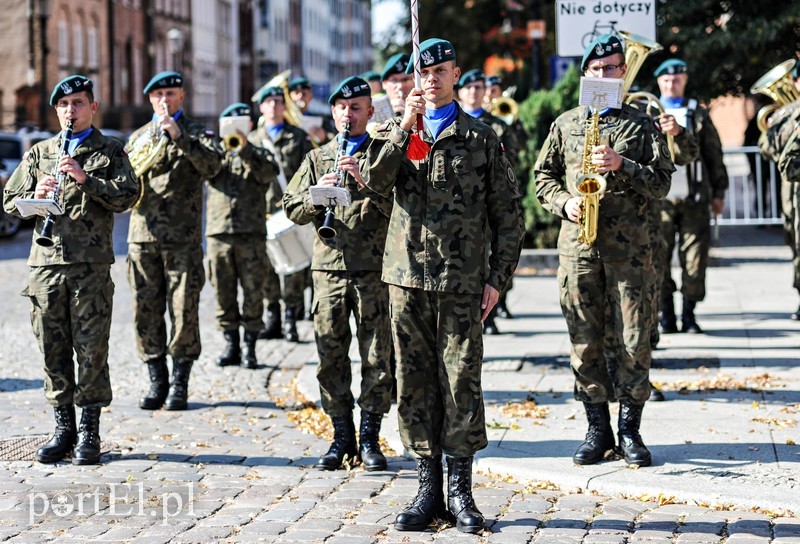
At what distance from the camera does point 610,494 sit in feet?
23.0

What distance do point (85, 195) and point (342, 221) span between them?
4.99ft

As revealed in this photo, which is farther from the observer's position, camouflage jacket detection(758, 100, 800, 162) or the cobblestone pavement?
camouflage jacket detection(758, 100, 800, 162)

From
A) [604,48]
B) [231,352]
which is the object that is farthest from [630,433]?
[231,352]

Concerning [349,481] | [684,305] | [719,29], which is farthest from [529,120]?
[349,481]

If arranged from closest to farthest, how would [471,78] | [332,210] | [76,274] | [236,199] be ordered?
[332,210]
[76,274]
[236,199]
[471,78]

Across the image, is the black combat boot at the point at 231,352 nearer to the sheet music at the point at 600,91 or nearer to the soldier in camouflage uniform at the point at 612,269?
the soldier in camouflage uniform at the point at 612,269

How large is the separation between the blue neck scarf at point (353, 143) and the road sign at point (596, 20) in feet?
11.2

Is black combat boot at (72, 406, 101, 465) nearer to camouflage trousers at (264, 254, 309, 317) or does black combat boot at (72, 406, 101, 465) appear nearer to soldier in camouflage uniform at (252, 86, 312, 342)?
soldier in camouflage uniform at (252, 86, 312, 342)

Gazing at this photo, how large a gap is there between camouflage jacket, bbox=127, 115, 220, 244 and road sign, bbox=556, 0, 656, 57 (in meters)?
3.00

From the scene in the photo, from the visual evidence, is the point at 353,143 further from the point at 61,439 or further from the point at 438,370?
the point at 61,439

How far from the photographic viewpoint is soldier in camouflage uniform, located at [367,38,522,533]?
20.7 feet

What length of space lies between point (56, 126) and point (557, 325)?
3188cm

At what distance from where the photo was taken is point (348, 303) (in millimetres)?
7797

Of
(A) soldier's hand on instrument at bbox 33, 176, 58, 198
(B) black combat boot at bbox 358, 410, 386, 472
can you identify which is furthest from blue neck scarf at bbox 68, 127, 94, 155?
(B) black combat boot at bbox 358, 410, 386, 472
